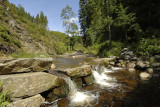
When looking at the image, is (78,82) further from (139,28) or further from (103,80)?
(139,28)

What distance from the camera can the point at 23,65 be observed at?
4289mm

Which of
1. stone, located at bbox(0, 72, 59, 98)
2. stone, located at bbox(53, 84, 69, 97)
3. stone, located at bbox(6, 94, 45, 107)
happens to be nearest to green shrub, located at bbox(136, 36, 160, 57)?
stone, located at bbox(53, 84, 69, 97)

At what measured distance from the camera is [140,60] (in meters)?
9.76

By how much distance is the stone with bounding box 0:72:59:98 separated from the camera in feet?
10.5

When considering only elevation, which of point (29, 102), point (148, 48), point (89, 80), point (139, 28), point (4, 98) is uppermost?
point (139, 28)

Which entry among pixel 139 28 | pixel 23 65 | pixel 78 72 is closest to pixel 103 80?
pixel 78 72

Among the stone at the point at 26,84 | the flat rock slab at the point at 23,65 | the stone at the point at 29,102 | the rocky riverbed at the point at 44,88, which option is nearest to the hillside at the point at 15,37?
the flat rock slab at the point at 23,65

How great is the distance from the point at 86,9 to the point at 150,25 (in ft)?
104

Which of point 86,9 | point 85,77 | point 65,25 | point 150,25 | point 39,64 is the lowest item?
point 85,77

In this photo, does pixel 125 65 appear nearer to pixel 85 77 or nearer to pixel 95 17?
pixel 85 77

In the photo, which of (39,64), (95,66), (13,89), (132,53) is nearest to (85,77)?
(95,66)

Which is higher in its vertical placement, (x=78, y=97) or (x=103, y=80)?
(x=103, y=80)

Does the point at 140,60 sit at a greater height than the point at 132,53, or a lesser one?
lesser

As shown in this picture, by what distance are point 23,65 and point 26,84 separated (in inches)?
48.6
